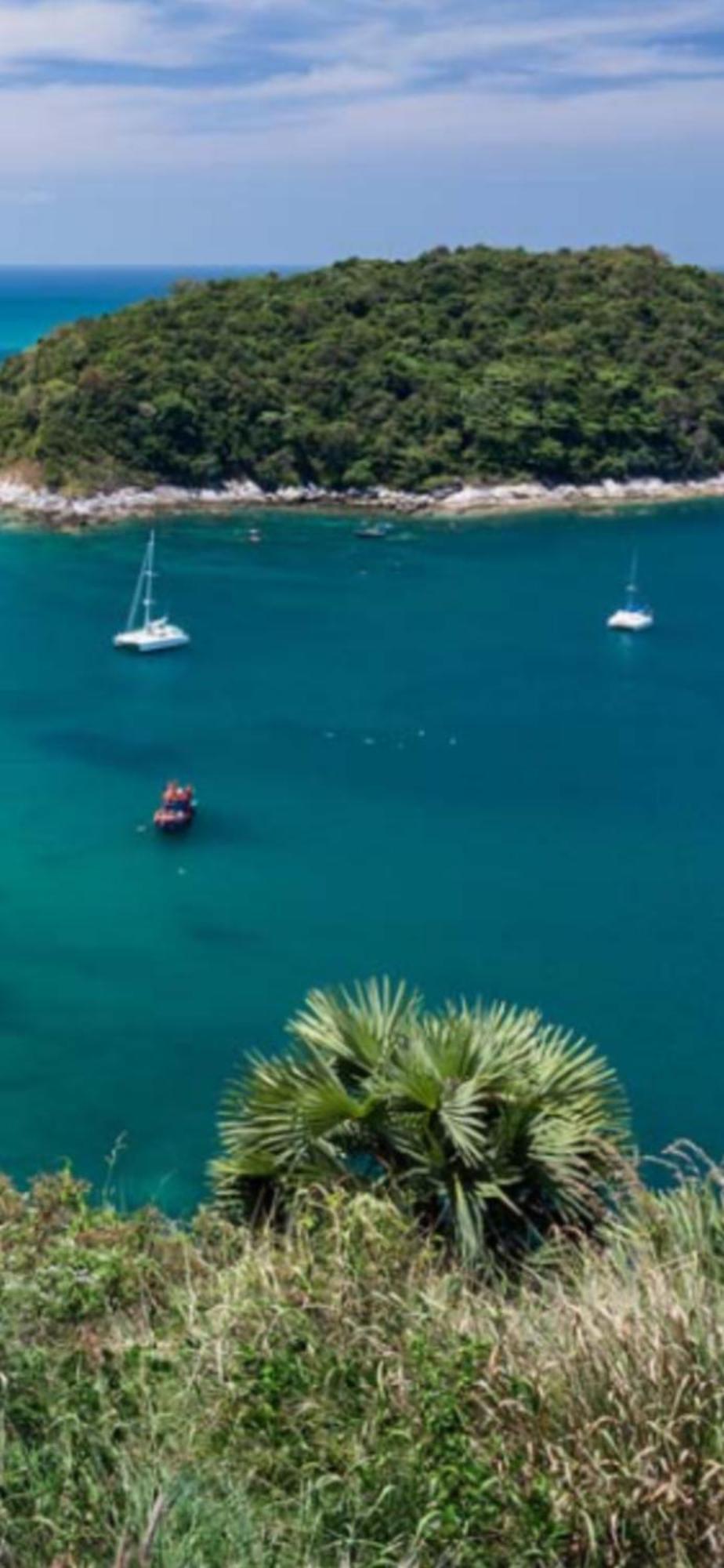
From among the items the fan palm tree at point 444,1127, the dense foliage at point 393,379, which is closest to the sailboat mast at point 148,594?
the dense foliage at point 393,379

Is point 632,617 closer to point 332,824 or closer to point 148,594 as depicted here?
point 148,594

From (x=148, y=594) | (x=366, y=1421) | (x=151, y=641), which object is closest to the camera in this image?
(x=366, y=1421)

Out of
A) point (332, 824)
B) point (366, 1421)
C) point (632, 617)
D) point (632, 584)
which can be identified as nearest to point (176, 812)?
point (332, 824)

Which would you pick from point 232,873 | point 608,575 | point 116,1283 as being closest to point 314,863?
point 232,873

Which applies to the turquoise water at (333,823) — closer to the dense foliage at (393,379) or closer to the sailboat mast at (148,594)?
the sailboat mast at (148,594)

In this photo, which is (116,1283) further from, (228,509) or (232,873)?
(228,509)
